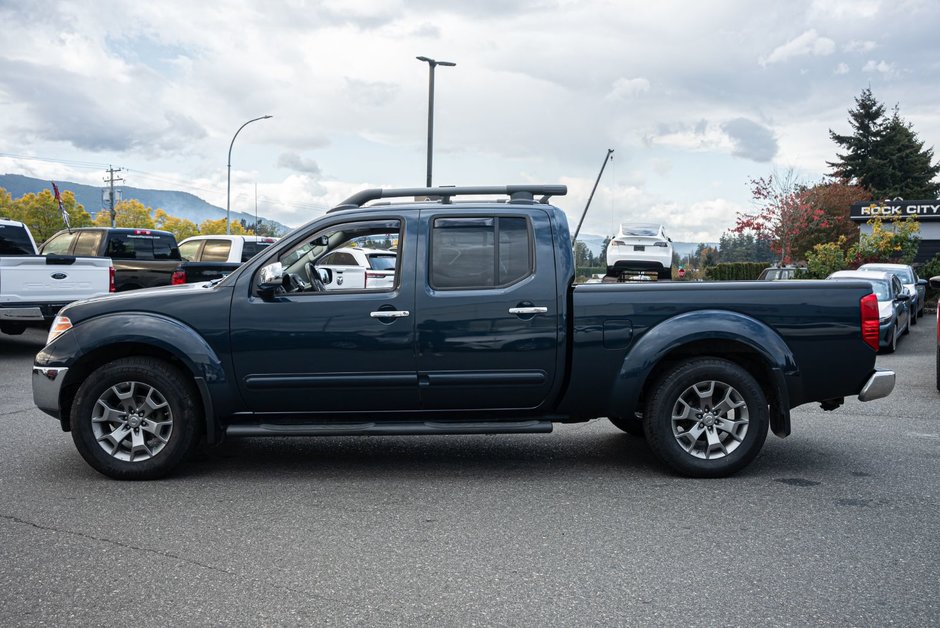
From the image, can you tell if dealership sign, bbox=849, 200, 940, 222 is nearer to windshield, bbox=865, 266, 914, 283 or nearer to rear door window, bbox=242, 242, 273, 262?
windshield, bbox=865, 266, 914, 283

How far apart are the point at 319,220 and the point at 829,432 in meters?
4.84

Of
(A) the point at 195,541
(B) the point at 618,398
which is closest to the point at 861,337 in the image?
(B) the point at 618,398

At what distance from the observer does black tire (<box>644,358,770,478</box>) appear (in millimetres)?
5891

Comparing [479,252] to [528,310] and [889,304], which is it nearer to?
[528,310]

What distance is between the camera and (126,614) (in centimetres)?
363

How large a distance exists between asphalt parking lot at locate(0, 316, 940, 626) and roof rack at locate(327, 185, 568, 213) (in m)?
1.93

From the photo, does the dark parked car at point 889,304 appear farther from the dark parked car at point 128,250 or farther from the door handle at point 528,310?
the dark parked car at point 128,250

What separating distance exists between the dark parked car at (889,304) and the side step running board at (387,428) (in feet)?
33.6

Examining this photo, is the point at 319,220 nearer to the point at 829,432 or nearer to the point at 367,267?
the point at 829,432

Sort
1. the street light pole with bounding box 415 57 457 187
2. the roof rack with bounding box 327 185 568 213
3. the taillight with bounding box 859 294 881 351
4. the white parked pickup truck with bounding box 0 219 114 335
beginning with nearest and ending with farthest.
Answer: the taillight with bounding box 859 294 881 351 < the roof rack with bounding box 327 185 568 213 < the white parked pickup truck with bounding box 0 219 114 335 < the street light pole with bounding box 415 57 457 187

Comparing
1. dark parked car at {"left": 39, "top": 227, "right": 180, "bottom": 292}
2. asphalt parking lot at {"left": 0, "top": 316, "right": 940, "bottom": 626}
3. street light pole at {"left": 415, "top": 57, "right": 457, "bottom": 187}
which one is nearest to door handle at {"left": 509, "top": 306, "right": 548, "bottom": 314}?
asphalt parking lot at {"left": 0, "top": 316, "right": 940, "bottom": 626}

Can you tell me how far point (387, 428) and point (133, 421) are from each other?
1.72 metres

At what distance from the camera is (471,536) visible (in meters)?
4.69

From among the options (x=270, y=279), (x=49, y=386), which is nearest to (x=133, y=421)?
(x=49, y=386)
